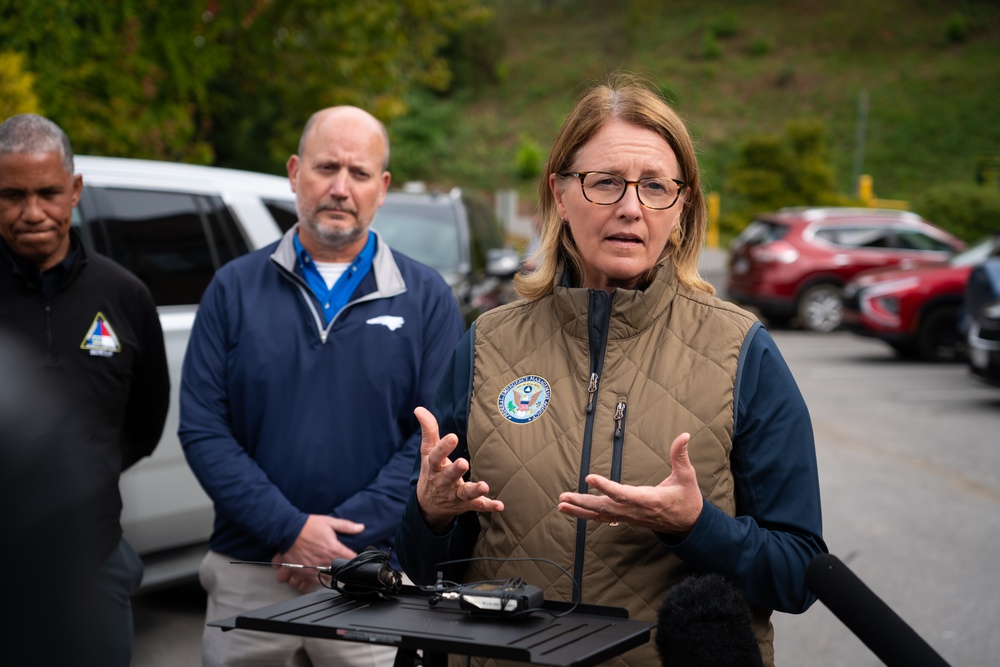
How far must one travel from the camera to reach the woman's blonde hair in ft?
7.66

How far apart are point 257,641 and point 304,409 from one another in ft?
2.31

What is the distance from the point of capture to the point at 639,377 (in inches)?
86.5

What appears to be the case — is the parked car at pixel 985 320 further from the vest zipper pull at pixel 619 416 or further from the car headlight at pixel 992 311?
the vest zipper pull at pixel 619 416

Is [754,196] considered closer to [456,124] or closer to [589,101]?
[456,124]

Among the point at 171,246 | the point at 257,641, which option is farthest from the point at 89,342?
the point at 171,246

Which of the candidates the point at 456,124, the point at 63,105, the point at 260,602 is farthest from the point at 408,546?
the point at 456,124

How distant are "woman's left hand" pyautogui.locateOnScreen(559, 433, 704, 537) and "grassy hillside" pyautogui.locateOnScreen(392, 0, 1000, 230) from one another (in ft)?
142

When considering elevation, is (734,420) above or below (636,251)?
below

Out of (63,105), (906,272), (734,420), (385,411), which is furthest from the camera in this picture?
(906,272)

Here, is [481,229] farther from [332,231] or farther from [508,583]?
[508,583]

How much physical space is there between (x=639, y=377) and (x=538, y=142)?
185 feet

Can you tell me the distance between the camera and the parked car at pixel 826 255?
1902 cm

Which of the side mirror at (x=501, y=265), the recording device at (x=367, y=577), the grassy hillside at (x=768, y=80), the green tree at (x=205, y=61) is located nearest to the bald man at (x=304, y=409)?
the recording device at (x=367, y=577)

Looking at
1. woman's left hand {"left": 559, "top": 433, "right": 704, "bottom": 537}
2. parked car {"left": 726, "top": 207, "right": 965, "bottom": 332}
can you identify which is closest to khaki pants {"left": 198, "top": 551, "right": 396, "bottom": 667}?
woman's left hand {"left": 559, "top": 433, "right": 704, "bottom": 537}
